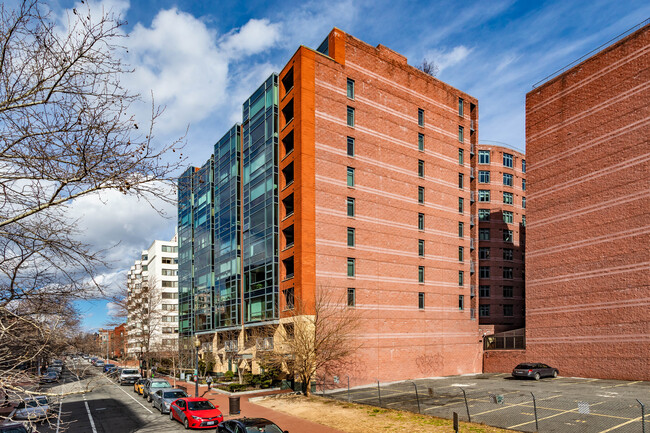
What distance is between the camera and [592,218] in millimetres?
40125

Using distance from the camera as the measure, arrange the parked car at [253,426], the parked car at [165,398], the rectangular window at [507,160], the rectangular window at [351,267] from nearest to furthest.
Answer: the parked car at [253,426] < the parked car at [165,398] < the rectangular window at [351,267] < the rectangular window at [507,160]

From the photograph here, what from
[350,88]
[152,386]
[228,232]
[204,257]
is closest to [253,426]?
[152,386]

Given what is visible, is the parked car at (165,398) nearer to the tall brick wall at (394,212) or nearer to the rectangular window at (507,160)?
the tall brick wall at (394,212)

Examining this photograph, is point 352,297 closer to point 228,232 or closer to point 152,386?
point 152,386

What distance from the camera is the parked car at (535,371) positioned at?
39.2 meters

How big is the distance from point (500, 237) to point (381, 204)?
38050mm

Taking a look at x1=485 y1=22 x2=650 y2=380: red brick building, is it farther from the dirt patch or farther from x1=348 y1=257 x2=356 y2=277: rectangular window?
the dirt patch

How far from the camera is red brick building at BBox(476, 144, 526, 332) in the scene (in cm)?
6969

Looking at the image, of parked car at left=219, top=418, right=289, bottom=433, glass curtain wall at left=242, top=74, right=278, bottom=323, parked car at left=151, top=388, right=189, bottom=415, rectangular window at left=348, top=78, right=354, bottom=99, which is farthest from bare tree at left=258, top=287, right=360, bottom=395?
rectangular window at left=348, top=78, right=354, bottom=99

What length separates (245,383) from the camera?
38.9 metres

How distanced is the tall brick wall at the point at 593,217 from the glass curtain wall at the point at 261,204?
2600 cm

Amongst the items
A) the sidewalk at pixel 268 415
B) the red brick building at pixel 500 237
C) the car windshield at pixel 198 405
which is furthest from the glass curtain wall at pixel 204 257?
the red brick building at pixel 500 237

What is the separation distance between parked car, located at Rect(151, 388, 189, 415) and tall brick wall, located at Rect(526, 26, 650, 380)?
33313mm

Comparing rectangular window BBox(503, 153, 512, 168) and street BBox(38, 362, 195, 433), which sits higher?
rectangular window BBox(503, 153, 512, 168)
